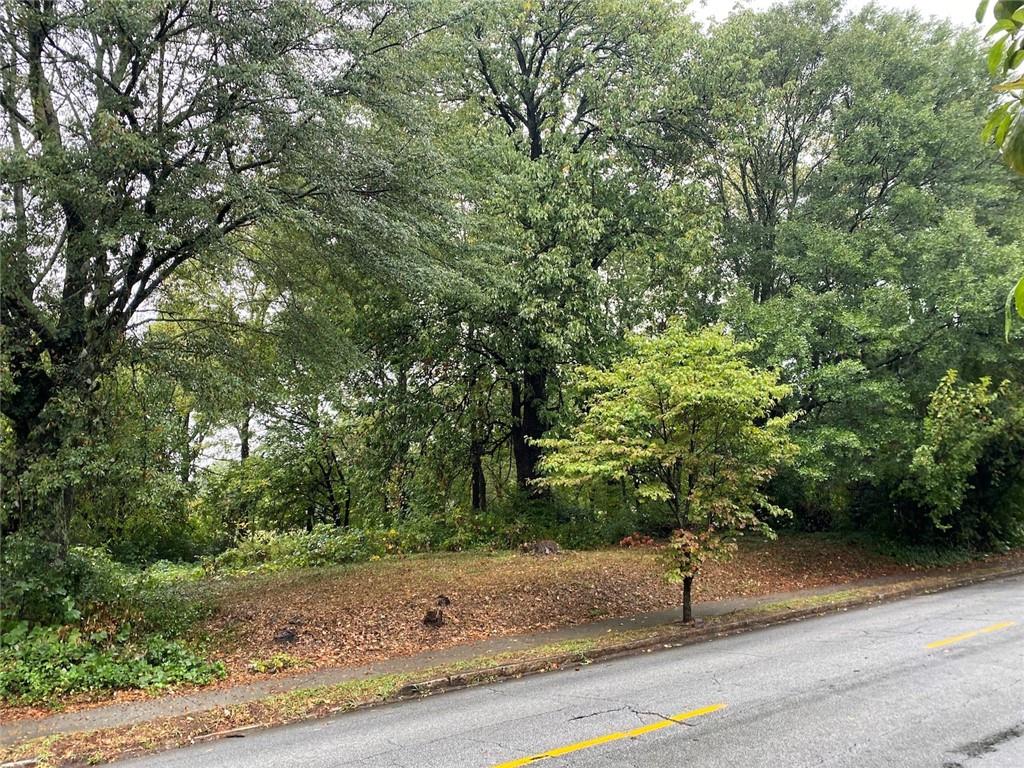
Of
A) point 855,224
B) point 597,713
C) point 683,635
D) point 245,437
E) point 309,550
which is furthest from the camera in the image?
point 245,437

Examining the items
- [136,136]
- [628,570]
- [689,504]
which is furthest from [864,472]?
[136,136]

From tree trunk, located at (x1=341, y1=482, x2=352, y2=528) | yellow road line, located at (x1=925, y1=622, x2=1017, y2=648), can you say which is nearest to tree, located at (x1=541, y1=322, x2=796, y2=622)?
yellow road line, located at (x1=925, y1=622, x2=1017, y2=648)

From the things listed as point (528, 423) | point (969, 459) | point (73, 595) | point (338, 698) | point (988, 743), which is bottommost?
point (338, 698)

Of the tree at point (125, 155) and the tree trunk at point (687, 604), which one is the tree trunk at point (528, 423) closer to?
the tree trunk at point (687, 604)

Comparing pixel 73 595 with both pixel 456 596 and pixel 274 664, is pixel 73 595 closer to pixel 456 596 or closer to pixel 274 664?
pixel 274 664

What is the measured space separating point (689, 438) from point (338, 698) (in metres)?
6.43

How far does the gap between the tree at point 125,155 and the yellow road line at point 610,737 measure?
7.00 meters

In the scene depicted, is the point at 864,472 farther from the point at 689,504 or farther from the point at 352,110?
the point at 352,110

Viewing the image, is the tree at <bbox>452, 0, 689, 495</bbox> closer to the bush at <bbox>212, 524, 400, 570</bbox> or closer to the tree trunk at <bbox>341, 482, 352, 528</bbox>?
the bush at <bbox>212, 524, 400, 570</bbox>

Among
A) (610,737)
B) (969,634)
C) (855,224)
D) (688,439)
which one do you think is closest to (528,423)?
(688,439)

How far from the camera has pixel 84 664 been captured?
325 inches

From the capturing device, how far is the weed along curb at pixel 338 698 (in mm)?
6344

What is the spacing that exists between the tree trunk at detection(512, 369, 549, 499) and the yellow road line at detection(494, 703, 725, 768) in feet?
33.7

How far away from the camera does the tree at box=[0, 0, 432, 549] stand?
28.0 feet
